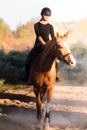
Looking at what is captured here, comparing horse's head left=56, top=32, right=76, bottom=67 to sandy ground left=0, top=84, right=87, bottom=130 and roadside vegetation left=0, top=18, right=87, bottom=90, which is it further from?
roadside vegetation left=0, top=18, right=87, bottom=90

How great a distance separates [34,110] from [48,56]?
3.64m

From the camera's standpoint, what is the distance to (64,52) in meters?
10.9

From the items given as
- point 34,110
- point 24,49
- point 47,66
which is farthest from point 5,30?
point 47,66

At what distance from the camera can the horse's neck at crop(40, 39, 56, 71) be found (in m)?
11.4

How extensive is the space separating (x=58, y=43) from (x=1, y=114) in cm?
341

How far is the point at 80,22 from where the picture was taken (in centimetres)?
3162

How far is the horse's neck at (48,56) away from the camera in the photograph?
1145 centimetres

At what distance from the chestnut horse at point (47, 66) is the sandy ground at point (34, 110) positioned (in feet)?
1.97

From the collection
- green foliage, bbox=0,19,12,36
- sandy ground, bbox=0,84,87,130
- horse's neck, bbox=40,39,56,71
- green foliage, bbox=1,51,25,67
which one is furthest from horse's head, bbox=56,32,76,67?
green foliage, bbox=0,19,12,36

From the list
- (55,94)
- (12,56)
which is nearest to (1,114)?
(55,94)

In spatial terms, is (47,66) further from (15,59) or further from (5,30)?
(5,30)

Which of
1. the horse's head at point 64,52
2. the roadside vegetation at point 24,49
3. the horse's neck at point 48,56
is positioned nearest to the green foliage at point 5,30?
the roadside vegetation at point 24,49

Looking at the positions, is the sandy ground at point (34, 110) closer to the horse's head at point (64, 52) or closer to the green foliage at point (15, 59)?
the horse's head at point (64, 52)

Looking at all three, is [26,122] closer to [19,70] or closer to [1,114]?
[1,114]
